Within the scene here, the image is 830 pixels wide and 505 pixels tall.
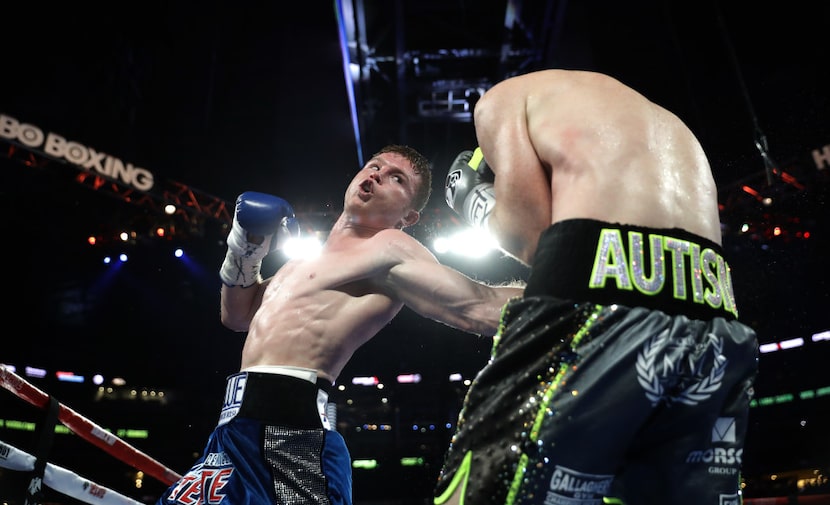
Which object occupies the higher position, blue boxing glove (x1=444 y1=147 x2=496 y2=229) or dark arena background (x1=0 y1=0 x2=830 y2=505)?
dark arena background (x1=0 y1=0 x2=830 y2=505)

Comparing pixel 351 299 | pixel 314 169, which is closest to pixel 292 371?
pixel 351 299

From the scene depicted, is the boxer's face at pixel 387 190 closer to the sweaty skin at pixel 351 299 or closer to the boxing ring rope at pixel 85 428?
the sweaty skin at pixel 351 299

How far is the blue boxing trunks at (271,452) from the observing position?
1.59 meters

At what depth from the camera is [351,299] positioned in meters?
1.99

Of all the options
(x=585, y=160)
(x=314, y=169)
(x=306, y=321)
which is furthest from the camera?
(x=314, y=169)

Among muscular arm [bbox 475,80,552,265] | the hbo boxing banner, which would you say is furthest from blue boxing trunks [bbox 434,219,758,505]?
the hbo boxing banner

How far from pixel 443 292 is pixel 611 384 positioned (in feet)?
2.81

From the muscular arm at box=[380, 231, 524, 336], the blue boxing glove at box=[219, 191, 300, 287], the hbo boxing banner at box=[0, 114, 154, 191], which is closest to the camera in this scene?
the muscular arm at box=[380, 231, 524, 336]

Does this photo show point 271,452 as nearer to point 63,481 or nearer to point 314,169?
point 63,481

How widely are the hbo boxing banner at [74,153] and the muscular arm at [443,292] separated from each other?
6.41 meters

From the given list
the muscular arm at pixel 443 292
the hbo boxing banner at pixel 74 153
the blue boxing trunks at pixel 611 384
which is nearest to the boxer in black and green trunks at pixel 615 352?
the blue boxing trunks at pixel 611 384

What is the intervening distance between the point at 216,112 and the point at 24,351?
21.0 feet

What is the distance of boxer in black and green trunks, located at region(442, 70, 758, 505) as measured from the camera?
0.98 meters

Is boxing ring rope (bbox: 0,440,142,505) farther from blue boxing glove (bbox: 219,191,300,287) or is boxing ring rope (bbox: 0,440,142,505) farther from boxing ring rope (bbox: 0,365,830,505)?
blue boxing glove (bbox: 219,191,300,287)
